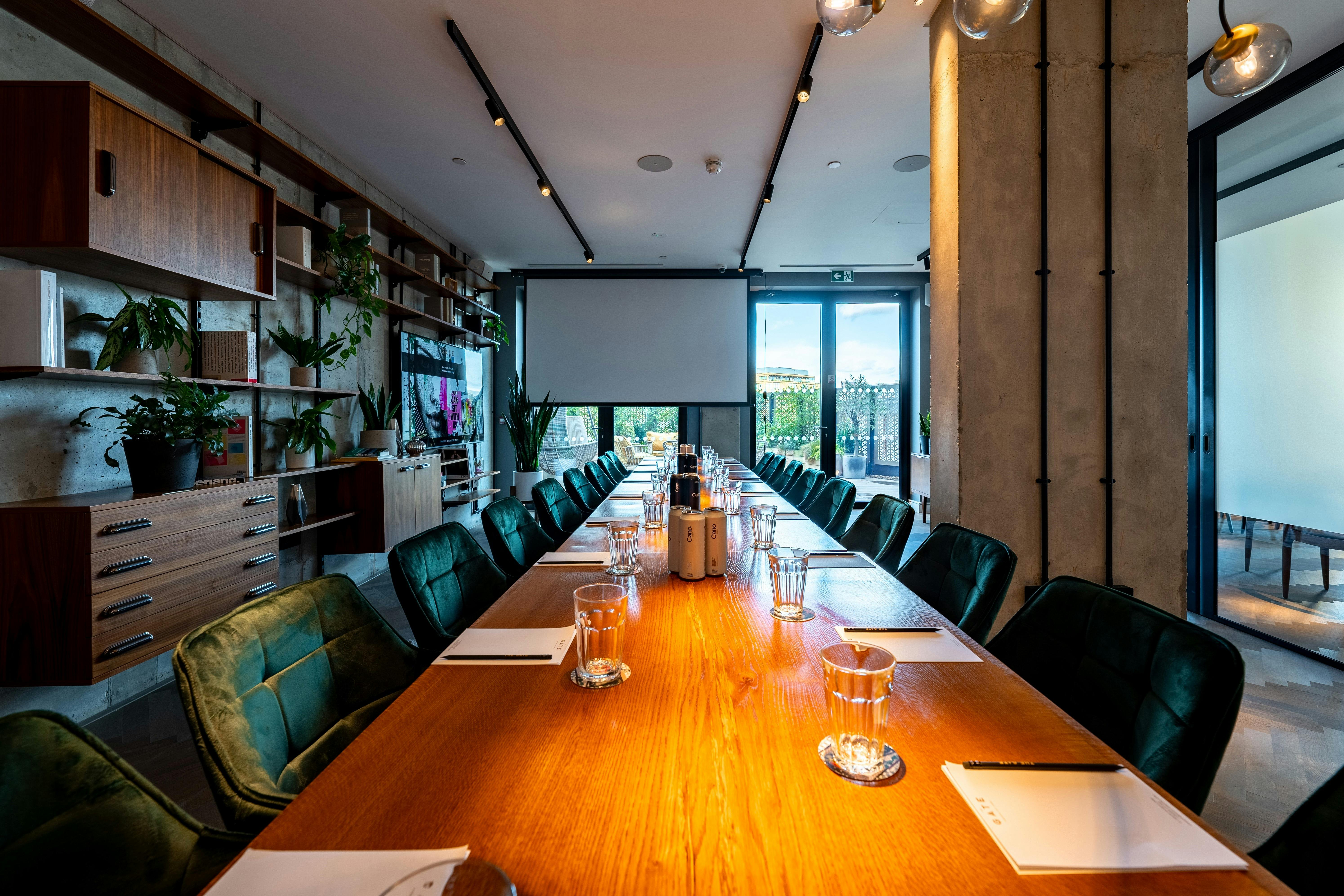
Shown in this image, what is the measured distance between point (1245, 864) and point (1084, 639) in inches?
25.1

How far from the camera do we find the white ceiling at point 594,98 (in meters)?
2.78

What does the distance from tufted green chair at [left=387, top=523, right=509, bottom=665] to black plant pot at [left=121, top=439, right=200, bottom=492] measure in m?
1.51

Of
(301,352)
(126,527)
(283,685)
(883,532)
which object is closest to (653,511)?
(883,532)

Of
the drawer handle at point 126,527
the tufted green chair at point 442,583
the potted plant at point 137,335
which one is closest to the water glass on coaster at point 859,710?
the tufted green chair at point 442,583

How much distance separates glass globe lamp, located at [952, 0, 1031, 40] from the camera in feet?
4.62

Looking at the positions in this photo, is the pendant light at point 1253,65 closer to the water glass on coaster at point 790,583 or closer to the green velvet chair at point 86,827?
the water glass on coaster at point 790,583

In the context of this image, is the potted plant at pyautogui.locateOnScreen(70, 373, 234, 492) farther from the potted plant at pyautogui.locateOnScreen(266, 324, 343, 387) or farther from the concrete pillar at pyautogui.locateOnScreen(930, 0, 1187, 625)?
the concrete pillar at pyautogui.locateOnScreen(930, 0, 1187, 625)

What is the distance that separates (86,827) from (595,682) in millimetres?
630

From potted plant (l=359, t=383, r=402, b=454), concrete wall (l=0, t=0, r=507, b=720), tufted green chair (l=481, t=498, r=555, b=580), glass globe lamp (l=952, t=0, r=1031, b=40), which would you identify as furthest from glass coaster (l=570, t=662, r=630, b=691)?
potted plant (l=359, t=383, r=402, b=454)

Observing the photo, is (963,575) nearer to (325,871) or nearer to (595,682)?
(595,682)

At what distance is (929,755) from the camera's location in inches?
30.2

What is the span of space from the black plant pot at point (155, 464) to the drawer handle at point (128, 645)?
584mm

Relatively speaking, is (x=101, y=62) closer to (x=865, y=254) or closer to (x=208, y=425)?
(x=208, y=425)

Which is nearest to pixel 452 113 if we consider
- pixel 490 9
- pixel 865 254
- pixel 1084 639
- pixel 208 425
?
pixel 490 9
